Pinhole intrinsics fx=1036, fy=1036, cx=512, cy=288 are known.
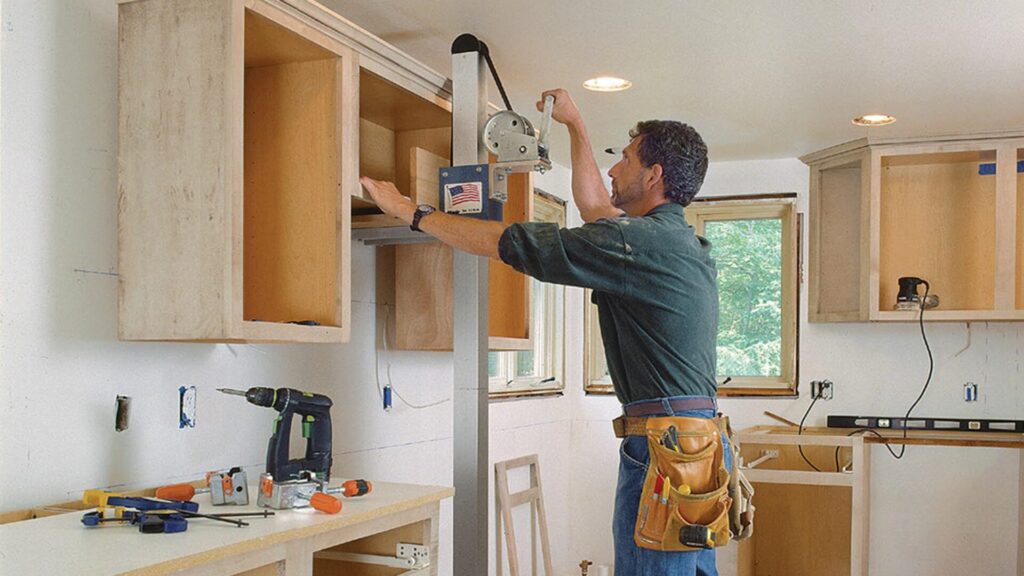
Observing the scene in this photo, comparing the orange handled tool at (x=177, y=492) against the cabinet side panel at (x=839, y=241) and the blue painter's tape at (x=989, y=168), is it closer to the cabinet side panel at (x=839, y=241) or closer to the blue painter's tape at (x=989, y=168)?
the cabinet side panel at (x=839, y=241)

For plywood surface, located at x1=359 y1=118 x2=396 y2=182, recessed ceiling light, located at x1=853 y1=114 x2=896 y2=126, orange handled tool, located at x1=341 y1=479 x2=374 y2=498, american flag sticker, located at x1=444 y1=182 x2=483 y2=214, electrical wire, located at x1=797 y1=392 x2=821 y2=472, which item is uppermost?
recessed ceiling light, located at x1=853 y1=114 x2=896 y2=126

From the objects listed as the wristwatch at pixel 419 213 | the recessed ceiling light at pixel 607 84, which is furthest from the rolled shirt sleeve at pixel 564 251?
the recessed ceiling light at pixel 607 84

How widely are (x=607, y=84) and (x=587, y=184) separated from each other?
0.91 metres

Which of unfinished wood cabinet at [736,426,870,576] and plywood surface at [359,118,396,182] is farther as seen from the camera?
unfinished wood cabinet at [736,426,870,576]

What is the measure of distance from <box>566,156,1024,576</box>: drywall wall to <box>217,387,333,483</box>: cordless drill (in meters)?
2.92

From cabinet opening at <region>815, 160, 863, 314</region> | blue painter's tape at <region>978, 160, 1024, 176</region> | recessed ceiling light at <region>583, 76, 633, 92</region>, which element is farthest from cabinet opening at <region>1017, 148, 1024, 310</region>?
recessed ceiling light at <region>583, 76, 633, 92</region>

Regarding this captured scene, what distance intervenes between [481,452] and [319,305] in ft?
2.67

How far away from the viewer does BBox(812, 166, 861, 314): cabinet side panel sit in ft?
17.4

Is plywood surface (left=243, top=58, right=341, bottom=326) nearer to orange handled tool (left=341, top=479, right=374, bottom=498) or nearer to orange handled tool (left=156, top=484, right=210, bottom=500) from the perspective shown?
orange handled tool (left=341, top=479, right=374, bottom=498)

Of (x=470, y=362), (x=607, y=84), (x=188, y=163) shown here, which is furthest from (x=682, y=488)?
(x=607, y=84)

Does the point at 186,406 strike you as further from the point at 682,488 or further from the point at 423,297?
the point at 682,488

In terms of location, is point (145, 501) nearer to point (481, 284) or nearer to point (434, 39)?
point (481, 284)

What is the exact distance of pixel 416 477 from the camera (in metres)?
3.92

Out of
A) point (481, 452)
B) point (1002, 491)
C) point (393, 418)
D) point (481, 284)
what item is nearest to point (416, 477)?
point (393, 418)
